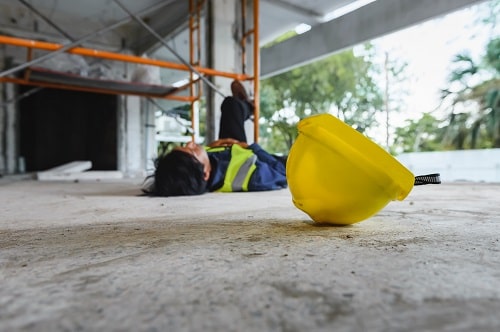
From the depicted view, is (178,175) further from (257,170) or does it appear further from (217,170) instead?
(257,170)

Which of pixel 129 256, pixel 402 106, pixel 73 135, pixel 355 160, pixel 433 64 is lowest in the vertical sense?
pixel 129 256

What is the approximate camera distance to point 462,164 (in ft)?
16.8

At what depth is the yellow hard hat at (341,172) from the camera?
796 mm

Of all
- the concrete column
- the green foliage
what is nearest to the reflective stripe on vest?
the concrete column

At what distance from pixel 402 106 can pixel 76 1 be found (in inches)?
345

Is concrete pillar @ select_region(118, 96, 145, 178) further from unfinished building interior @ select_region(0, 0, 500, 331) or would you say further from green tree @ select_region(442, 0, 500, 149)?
green tree @ select_region(442, 0, 500, 149)

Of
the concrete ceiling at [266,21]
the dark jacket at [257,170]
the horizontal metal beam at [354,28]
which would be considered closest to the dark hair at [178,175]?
the dark jacket at [257,170]

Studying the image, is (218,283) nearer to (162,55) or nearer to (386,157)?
(386,157)

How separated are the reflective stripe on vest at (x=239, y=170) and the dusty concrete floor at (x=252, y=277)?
1300 millimetres

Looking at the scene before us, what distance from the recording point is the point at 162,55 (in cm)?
615

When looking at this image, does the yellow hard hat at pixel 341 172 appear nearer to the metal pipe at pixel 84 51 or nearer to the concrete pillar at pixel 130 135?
the metal pipe at pixel 84 51

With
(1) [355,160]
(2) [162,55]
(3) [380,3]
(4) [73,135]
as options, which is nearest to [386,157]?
(1) [355,160]

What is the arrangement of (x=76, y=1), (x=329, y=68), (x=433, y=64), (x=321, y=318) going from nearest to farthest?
1. (x=321, y=318)
2. (x=76, y=1)
3. (x=329, y=68)
4. (x=433, y=64)

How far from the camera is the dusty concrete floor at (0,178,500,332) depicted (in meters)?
0.38
